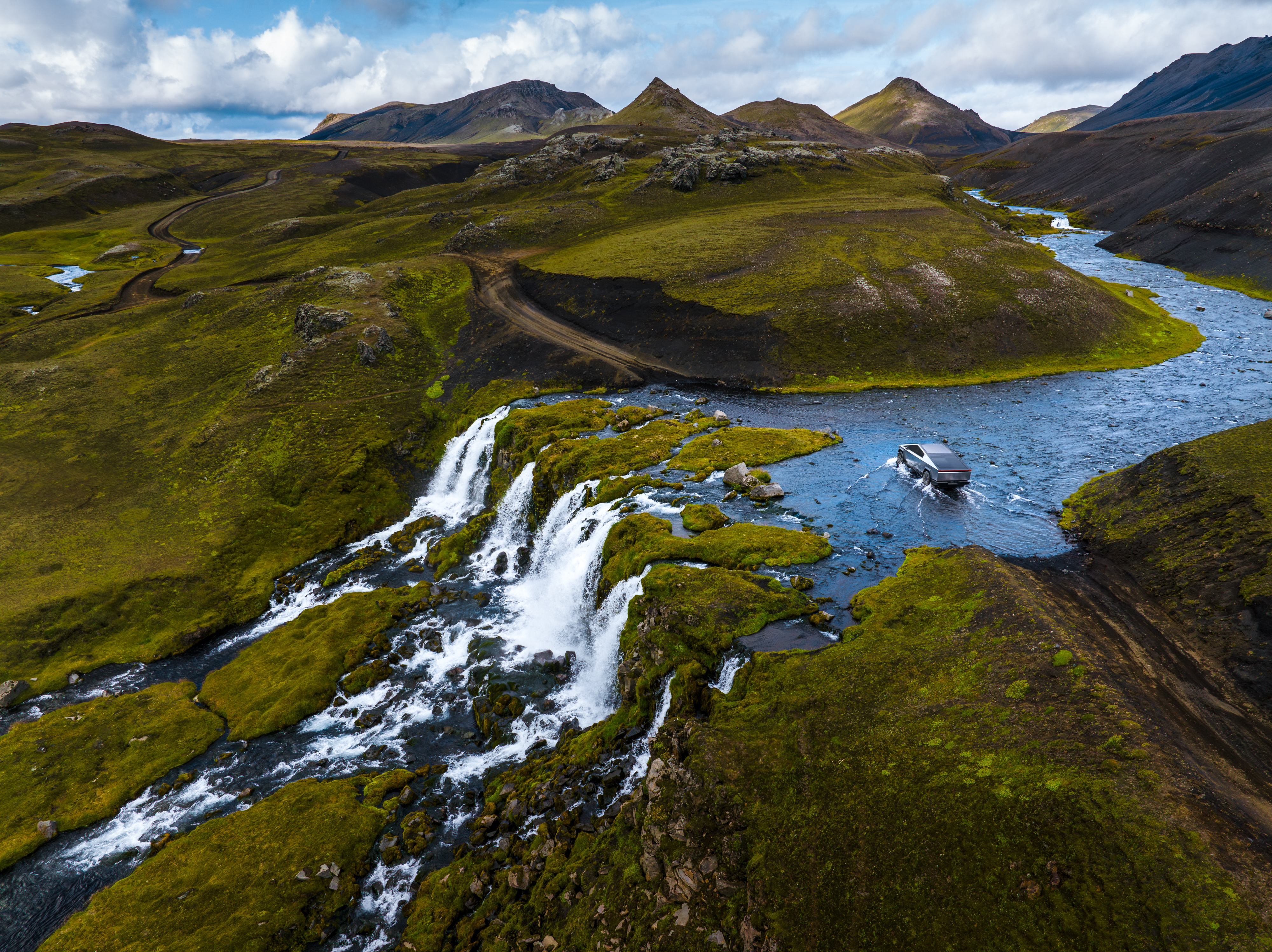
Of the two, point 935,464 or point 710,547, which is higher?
point 935,464

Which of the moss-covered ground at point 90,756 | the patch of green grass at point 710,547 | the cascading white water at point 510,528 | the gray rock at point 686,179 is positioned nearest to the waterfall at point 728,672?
the patch of green grass at point 710,547

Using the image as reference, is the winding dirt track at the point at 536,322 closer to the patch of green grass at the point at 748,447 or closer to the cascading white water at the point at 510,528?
the patch of green grass at the point at 748,447

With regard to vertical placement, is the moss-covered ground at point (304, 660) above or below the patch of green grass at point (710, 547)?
below

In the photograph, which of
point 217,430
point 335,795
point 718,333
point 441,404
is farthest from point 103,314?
point 335,795

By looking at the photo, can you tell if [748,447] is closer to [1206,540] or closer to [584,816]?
[1206,540]

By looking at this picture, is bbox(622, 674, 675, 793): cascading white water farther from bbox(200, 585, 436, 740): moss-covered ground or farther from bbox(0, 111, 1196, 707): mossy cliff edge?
bbox(0, 111, 1196, 707): mossy cliff edge

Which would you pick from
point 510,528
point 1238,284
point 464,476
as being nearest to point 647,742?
point 510,528
